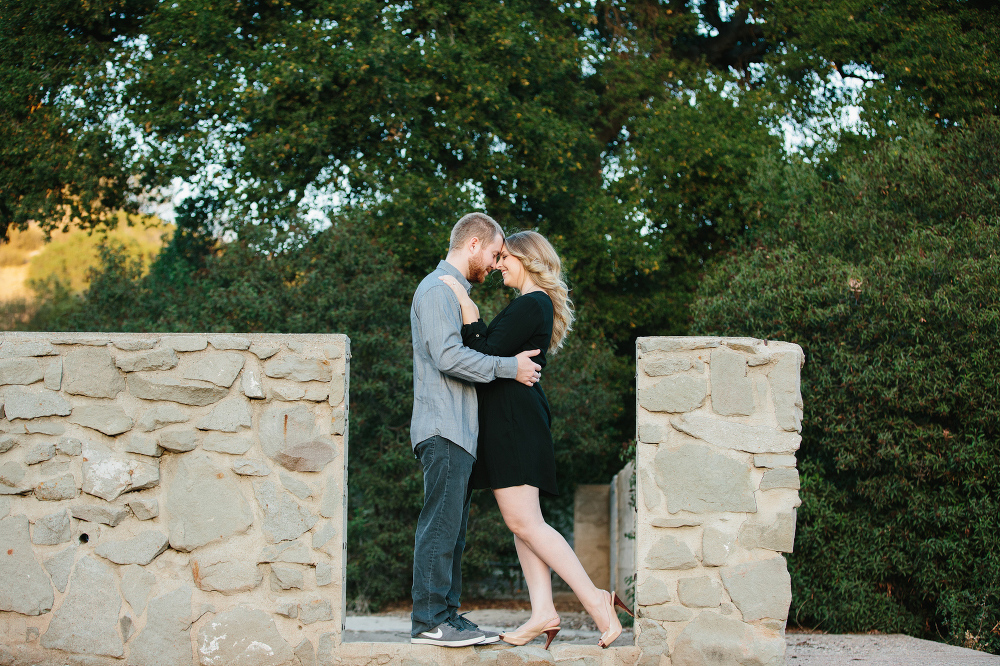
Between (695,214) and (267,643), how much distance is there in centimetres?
840

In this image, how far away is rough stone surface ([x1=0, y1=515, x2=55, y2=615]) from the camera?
3.42 metres

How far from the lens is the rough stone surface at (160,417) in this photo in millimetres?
3459

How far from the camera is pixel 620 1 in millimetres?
11625

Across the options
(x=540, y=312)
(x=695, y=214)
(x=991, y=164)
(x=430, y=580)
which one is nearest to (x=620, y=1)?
(x=695, y=214)

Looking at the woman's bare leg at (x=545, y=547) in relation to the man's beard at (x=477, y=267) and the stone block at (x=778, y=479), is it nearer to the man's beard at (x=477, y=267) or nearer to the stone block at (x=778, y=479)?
the stone block at (x=778, y=479)

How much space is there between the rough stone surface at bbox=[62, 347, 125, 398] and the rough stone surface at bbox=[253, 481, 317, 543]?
2.72 feet

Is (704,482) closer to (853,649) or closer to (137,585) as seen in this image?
(853,649)

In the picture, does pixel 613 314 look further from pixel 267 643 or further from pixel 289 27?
pixel 267 643

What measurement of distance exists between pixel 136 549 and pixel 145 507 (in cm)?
18

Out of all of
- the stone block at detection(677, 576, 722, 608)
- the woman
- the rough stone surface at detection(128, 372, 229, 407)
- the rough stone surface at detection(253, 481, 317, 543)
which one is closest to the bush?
the stone block at detection(677, 576, 722, 608)

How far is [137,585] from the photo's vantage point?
133 inches

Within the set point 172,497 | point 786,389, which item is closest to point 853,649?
point 786,389

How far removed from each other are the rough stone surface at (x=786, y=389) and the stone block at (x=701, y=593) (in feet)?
2.32

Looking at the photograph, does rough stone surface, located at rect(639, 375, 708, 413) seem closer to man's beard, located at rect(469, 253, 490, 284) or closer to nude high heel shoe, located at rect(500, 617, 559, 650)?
man's beard, located at rect(469, 253, 490, 284)
